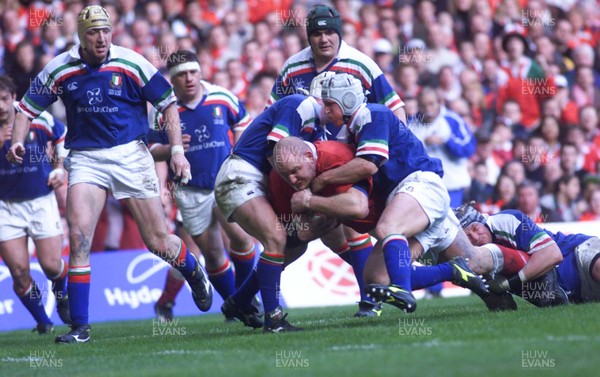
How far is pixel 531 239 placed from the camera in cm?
899

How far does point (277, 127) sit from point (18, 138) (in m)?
2.44

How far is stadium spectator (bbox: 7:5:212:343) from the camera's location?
9.05 m

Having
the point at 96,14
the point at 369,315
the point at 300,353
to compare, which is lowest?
the point at 369,315

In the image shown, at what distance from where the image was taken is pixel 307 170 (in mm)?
8023

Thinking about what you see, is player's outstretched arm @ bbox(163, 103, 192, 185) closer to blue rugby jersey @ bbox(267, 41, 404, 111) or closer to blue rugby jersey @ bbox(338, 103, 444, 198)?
blue rugby jersey @ bbox(267, 41, 404, 111)

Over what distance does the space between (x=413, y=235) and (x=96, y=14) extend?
3.16 metres

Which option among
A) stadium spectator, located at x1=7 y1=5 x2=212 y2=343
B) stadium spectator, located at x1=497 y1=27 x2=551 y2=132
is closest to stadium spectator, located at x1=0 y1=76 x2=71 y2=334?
stadium spectator, located at x1=7 y1=5 x2=212 y2=343

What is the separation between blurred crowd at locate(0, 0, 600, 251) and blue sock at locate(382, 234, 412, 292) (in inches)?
237

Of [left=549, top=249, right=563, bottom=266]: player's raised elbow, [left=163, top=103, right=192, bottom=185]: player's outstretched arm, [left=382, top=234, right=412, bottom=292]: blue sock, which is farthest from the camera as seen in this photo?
[left=163, top=103, right=192, bottom=185]: player's outstretched arm

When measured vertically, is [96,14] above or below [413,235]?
above

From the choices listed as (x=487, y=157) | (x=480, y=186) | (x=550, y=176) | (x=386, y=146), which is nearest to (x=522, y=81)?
(x=550, y=176)

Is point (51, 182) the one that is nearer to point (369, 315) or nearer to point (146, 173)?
point (146, 173)

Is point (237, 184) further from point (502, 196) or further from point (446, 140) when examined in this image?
point (502, 196)

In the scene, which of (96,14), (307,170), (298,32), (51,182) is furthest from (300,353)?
(298,32)
